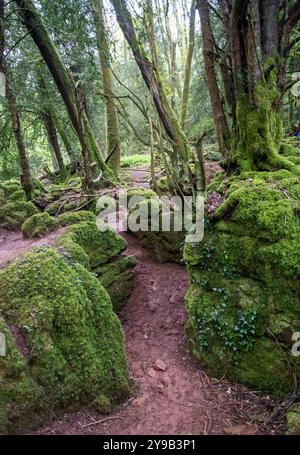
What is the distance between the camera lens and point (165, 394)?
3900 mm

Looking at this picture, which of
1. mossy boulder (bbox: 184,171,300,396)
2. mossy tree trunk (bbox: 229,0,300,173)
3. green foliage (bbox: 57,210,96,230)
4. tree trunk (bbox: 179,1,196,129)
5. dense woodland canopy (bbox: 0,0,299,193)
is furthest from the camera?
tree trunk (bbox: 179,1,196,129)

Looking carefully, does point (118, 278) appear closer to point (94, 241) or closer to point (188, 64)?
point (94, 241)

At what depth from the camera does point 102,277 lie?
5.62 meters

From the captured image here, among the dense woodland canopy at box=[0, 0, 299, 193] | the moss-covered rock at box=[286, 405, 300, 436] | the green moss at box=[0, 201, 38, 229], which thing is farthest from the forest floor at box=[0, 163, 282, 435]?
the green moss at box=[0, 201, 38, 229]

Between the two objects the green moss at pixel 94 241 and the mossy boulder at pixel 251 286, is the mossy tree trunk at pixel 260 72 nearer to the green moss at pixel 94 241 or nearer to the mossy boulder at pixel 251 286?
the mossy boulder at pixel 251 286

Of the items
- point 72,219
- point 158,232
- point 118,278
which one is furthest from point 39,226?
point 158,232

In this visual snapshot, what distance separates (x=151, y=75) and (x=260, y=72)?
8.07 feet

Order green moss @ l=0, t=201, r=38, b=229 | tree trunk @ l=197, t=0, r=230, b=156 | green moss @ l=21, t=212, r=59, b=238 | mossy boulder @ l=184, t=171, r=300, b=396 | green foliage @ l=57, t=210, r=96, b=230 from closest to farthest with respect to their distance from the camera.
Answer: mossy boulder @ l=184, t=171, r=300, b=396
green moss @ l=21, t=212, r=59, b=238
green foliage @ l=57, t=210, r=96, b=230
tree trunk @ l=197, t=0, r=230, b=156
green moss @ l=0, t=201, r=38, b=229

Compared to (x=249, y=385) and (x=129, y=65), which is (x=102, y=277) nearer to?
(x=249, y=385)

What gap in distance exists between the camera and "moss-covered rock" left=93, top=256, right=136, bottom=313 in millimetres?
5637

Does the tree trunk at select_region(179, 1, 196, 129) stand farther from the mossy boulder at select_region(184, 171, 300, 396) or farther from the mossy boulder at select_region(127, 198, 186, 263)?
the mossy boulder at select_region(184, 171, 300, 396)

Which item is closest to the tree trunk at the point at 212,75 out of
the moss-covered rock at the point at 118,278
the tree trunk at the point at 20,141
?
the moss-covered rock at the point at 118,278

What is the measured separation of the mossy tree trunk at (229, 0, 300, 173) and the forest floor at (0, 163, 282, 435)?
2838 millimetres
